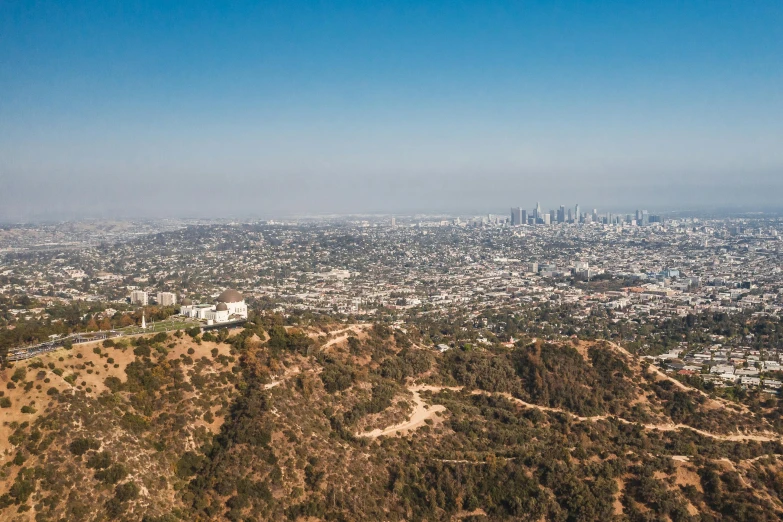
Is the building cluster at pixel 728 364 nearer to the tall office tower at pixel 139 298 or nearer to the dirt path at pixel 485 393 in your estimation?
the dirt path at pixel 485 393

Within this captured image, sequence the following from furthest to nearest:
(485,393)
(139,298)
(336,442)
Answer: (139,298)
(485,393)
(336,442)

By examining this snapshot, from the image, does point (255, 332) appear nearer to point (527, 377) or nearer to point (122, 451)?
point (122, 451)

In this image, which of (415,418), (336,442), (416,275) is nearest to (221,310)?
(415,418)

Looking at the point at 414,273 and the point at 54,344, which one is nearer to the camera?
the point at 54,344

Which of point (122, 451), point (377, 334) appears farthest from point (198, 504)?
point (377, 334)

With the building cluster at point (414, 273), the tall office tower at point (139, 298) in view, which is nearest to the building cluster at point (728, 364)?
the building cluster at point (414, 273)

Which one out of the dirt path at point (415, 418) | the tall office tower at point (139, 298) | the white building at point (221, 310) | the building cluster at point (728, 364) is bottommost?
the building cluster at point (728, 364)

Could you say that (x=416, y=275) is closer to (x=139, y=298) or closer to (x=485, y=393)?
(x=139, y=298)

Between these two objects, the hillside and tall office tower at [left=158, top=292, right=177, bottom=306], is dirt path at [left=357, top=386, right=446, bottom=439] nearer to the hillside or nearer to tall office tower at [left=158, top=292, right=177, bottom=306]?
the hillside
